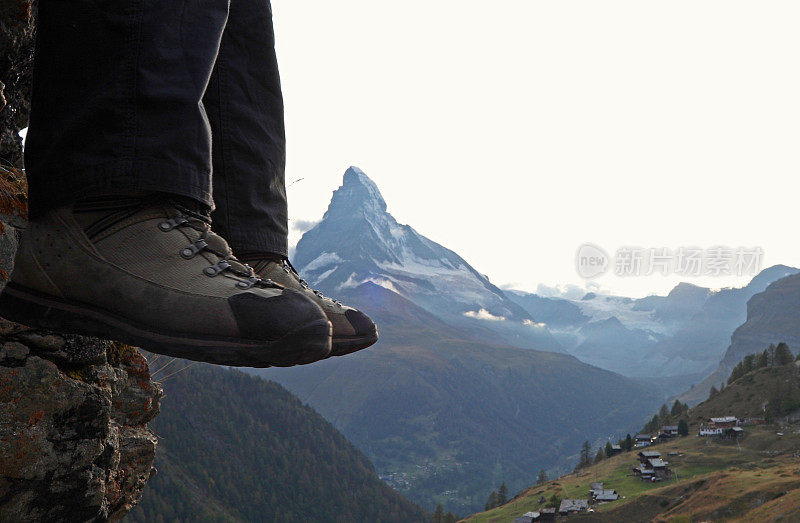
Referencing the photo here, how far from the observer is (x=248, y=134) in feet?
10.8

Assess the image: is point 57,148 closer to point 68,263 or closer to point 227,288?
point 68,263

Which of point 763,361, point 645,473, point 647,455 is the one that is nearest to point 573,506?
point 645,473

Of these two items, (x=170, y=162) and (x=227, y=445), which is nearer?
(x=170, y=162)

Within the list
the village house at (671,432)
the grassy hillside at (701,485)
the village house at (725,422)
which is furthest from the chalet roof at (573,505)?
the village house at (671,432)

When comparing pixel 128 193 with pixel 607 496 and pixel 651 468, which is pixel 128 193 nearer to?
pixel 607 496

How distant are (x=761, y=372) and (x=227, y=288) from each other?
174 m

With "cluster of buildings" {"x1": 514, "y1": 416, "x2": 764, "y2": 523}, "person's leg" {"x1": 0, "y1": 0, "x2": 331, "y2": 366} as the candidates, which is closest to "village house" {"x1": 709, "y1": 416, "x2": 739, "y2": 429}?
"cluster of buildings" {"x1": 514, "y1": 416, "x2": 764, "y2": 523}

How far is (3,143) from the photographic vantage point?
3.72 m

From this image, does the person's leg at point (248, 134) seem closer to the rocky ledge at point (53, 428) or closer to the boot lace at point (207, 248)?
the boot lace at point (207, 248)

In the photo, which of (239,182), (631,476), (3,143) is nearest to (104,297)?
(239,182)

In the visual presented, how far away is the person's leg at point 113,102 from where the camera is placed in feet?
7.89

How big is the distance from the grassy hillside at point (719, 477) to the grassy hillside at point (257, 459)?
53611 millimetres

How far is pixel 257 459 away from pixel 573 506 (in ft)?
338

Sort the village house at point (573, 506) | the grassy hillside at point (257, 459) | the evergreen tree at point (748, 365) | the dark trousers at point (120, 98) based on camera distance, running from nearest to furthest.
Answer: the dark trousers at point (120, 98)
the village house at point (573, 506)
the grassy hillside at point (257, 459)
the evergreen tree at point (748, 365)
